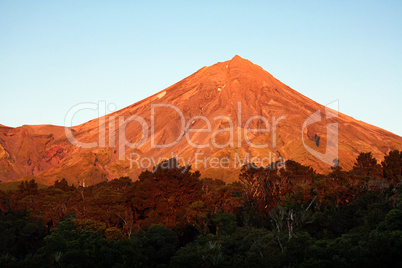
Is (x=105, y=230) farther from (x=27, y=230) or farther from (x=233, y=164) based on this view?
(x=233, y=164)

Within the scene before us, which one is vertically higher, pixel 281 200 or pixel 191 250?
pixel 281 200

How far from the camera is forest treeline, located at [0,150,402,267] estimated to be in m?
46.5

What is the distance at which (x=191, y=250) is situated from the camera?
50.9 meters

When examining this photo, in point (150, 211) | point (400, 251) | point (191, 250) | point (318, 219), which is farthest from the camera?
point (150, 211)

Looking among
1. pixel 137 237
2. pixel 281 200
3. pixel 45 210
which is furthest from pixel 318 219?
pixel 45 210

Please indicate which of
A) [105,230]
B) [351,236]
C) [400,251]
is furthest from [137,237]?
[400,251]

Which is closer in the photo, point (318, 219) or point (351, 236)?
point (351, 236)

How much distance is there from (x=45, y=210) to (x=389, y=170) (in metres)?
50.9

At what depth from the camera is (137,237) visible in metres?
54.1

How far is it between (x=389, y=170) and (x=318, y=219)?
3023 centimetres

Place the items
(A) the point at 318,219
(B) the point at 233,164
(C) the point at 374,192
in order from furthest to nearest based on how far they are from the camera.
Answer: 1. (B) the point at 233,164
2. (C) the point at 374,192
3. (A) the point at 318,219

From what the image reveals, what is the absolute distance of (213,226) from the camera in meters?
62.0

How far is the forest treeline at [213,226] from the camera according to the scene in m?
46.5

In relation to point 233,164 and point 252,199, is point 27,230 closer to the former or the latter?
point 252,199
